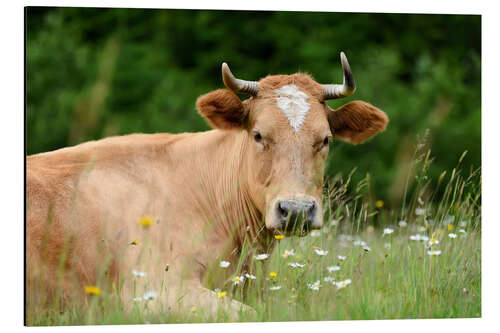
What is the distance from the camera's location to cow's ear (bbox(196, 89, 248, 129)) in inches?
223

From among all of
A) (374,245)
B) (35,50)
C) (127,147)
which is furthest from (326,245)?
(35,50)

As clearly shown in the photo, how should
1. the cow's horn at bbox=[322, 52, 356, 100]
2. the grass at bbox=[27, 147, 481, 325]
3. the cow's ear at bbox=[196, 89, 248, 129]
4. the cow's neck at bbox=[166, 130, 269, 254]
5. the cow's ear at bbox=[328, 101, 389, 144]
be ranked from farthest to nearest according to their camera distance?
the cow's ear at bbox=[328, 101, 389, 144], the cow's neck at bbox=[166, 130, 269, 254], the cow's ear at bbox=[196, 89, 248, 129], the cow's horn at bbox=[322, 52, 356, 100], the grass at bbox=[27, 147, 481, 325]

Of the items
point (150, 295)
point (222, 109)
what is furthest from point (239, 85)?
point (150, 295)

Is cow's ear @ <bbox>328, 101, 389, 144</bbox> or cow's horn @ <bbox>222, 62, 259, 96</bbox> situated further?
cow's ear @ <bbox>328, 101, 389, 144</bbox>

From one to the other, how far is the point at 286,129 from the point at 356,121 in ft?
2.68

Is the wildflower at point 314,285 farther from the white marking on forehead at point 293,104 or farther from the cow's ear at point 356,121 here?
the cow's ear at point 356,121

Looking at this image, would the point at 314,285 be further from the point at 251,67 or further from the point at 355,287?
the point at 251,67

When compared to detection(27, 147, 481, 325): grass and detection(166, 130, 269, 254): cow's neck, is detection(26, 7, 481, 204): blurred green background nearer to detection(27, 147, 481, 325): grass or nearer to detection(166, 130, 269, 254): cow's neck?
detection(27, 147, 481, 325): grass

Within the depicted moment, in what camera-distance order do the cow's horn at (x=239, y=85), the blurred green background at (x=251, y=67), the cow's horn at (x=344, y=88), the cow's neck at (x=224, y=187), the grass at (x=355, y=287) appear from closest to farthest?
the grass at (x=355, y=287)
the cow's horn at (x=344, y=88)
the cow's horn at (x=239, y=85)
the cow's neck at (x=224, y=187)
the blurred green background at (x=251, y=67)

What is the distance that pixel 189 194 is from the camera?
579 cm

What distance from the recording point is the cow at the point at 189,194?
16.9 feet

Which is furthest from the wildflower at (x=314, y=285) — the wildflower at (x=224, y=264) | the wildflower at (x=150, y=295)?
the wildflower at (x=150, y=295)

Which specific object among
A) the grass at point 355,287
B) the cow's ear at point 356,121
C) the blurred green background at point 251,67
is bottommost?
the grass at point 355,287

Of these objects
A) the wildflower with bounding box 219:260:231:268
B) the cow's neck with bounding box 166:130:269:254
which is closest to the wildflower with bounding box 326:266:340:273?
the cow's neck with bounding box 166:130:269:254
